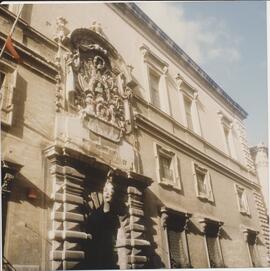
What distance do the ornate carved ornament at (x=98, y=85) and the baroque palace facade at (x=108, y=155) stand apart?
0.04 metres

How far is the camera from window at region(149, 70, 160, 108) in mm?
13535

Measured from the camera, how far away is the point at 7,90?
25.7 feet

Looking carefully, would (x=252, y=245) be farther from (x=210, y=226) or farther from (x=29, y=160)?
(x=29, y=160)

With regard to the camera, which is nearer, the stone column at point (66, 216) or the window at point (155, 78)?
the stone column at point (66, 216)

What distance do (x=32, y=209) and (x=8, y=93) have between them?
2.49 meters

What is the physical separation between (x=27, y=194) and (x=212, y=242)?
7.68m

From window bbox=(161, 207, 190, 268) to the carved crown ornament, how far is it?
2.75 meters

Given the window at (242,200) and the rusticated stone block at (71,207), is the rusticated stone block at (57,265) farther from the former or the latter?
the window at (242,200)

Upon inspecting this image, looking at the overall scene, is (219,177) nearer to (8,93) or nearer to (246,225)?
(246,225)

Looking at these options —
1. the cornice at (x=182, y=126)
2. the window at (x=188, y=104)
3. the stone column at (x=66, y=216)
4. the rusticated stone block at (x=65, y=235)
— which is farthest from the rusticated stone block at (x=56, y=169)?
the window at (x=188, y=104)

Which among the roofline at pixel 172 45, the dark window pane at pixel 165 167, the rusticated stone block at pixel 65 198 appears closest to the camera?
the rusticated stone block at pixel 65 198

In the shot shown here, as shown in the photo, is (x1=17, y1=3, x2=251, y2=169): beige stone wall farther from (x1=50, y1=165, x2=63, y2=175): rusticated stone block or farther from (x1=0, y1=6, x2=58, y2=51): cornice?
(x1=50, y1=165, x2=63, y2=175): rusticated stone block

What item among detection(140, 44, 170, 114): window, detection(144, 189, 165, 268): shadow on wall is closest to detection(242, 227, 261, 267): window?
detection(144, 189, 165, 268): shadow on wall

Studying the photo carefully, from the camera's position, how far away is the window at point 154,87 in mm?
13535
